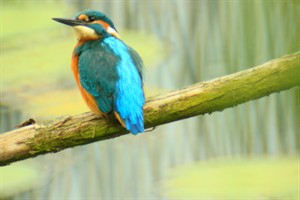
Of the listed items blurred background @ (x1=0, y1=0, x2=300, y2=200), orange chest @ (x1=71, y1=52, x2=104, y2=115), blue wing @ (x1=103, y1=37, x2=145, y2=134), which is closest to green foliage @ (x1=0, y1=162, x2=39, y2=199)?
blurred background @ (x1=0, y1=0, x2=300, y2=200)

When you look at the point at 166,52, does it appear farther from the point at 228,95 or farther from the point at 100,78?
the point at 228,95

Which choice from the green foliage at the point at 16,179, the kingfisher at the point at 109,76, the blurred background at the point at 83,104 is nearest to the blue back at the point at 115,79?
the kingfisher at the point at 109,76

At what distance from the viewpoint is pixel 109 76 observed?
1.34 m

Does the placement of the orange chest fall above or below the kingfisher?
below

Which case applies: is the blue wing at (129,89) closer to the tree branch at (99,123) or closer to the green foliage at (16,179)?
the tree branch at (99,123)

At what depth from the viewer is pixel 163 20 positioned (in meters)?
2.50

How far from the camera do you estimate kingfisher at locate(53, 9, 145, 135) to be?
4.11 feet

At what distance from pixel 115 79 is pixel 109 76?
0.02 metres

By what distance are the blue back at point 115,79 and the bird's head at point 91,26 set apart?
8 centimetres

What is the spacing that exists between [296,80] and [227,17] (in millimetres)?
67

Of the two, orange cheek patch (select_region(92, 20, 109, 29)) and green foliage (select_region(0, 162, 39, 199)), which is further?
green foliage (select_region(0, 162, 39, 199))

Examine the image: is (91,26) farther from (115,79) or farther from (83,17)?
(115,79)

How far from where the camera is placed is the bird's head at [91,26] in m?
1.54

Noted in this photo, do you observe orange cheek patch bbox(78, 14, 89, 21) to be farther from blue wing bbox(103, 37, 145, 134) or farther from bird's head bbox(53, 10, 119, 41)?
blue wing bbox(103, 37, 145, 134)
